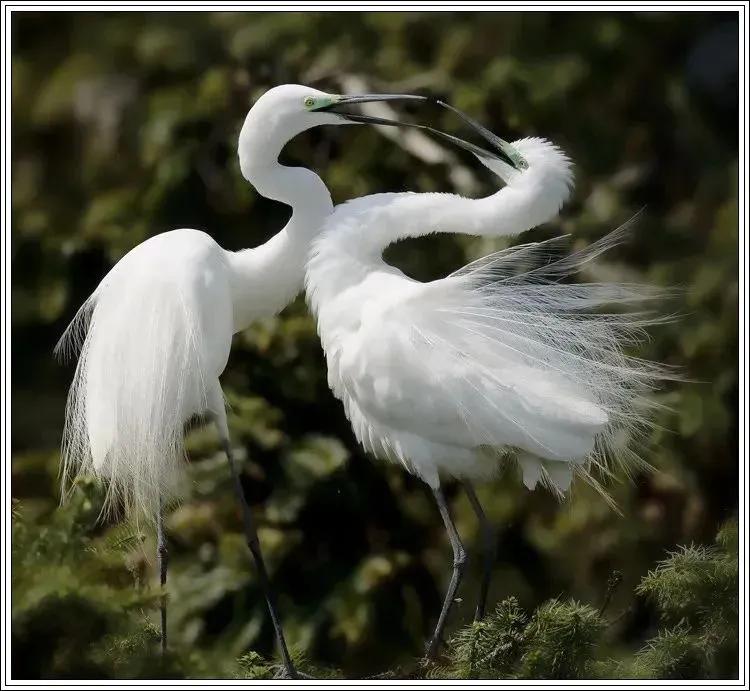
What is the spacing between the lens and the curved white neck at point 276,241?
2.41 meters

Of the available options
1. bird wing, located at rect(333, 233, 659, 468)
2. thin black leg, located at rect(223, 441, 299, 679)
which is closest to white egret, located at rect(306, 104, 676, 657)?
bird wing, located at rect(333, 233, 659, 468)

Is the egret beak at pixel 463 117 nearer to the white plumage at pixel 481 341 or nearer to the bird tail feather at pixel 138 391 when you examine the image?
the white plumage at pixel 481 341

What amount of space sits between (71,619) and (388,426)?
76 cm

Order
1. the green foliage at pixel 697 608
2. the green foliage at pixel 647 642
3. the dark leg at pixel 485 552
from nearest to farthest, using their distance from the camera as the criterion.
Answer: the green foliage at pixel 647 642 < the green foliage at pixel 697 608 < the dark leg at pixel 485 552

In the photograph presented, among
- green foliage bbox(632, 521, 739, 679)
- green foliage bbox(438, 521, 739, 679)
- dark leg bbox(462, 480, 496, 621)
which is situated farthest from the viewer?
dark leg bbox(462, 480, 496, 621)

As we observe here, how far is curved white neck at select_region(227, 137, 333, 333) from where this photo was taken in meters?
2.41

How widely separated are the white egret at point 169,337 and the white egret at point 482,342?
0.64 feet

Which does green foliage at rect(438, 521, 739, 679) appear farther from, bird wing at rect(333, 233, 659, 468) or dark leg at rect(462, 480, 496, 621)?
bird wing at rect(333, 233, 659, 468)

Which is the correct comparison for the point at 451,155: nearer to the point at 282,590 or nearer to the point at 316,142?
the point at 316,142

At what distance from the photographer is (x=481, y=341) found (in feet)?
7.46

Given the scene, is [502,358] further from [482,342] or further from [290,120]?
[290,120]

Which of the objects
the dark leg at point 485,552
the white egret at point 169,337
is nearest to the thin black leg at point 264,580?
the white egret at point 169,337

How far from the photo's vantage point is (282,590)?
3.30 m

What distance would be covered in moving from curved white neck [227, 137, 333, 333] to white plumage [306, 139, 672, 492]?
9cm
